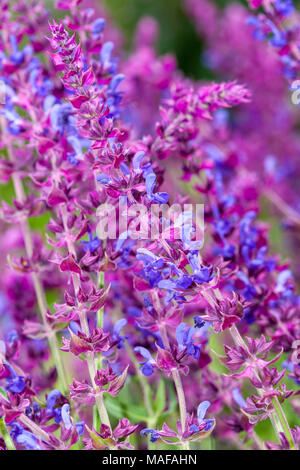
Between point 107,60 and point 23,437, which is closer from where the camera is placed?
point 23,437

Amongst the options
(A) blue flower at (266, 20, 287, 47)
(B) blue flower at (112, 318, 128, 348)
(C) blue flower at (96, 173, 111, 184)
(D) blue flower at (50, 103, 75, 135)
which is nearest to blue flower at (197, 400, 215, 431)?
(B) blue flower at (112, 318, 128, 348)

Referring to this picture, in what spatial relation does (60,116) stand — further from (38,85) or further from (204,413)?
(204,413)

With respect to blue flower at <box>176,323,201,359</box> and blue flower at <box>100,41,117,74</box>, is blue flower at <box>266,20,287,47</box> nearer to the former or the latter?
blue flower at <box>100,41,117,74</box>

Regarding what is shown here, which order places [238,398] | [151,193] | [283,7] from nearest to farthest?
[151,193]
[238,398]
[283,7]

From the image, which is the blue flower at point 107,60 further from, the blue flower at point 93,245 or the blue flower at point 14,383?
the blue flower at point 14,383

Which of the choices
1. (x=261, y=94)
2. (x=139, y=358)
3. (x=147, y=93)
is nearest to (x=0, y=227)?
(x=147, y=93)

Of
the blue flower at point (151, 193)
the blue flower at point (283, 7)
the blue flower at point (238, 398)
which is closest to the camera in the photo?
the blue flower at point (151, 193)

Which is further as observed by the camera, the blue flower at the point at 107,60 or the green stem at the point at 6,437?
the blue flower at the point at 107,60

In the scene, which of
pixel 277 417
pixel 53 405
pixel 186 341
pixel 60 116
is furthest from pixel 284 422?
pixel 60 116

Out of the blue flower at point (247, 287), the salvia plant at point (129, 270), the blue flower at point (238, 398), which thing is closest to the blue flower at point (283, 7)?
the salvia plant at point (129, 270)
